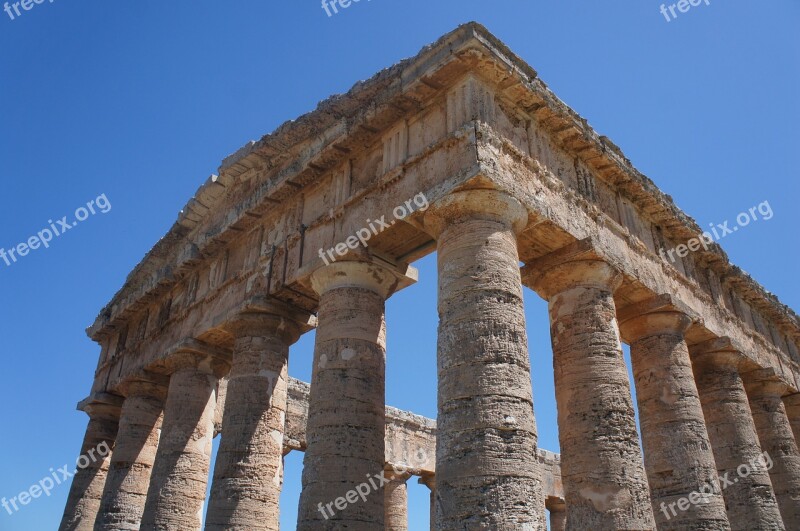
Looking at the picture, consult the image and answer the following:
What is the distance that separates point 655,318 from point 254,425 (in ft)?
25.0

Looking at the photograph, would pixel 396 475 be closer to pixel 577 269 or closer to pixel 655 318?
pixel 655 318

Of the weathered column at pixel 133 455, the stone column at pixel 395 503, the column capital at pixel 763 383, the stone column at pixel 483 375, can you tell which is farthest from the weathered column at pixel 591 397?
the stone column at pixel 395 503

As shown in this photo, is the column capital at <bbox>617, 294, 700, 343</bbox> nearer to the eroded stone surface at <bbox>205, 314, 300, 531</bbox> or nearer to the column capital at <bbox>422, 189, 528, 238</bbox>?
the column capital at <bbox>422, 189, 528, 238</bbox>

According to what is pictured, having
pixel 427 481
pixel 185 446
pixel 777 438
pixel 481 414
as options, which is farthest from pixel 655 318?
pixel 427 481

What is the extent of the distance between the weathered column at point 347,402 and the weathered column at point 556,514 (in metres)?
16.1

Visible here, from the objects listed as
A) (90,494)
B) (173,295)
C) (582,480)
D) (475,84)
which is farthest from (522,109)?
(90,494)

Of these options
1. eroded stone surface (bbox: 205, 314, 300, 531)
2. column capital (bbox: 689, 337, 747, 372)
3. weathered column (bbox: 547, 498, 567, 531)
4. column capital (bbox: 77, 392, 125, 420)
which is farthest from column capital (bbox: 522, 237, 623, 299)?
weathered column (bbox: 547, 498, 567, 531)

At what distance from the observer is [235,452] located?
11430mm

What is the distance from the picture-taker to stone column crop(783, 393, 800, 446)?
16922 mm

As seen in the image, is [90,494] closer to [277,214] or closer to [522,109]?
[277,214]

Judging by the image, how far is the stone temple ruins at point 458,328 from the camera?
8789mm

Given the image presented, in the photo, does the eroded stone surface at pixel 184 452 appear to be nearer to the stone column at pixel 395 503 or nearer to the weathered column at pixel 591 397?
the weathered column at pixel 591 397

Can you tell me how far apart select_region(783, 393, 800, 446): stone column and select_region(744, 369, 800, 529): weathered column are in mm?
1072

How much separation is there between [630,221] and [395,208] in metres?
5.36
